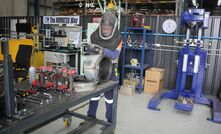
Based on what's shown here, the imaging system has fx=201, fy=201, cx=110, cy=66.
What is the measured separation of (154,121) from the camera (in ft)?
10.5

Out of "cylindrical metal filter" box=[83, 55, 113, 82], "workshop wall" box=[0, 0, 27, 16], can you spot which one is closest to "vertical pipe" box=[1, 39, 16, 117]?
"cylindrical metal filter" box=[83, 55, 113, 82]

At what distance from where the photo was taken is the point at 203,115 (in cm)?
355

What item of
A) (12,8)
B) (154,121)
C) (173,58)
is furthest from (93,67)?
(12,8)

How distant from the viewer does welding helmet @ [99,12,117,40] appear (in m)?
2.42

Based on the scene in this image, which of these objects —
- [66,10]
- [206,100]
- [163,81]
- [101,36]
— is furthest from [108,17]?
[66,10]

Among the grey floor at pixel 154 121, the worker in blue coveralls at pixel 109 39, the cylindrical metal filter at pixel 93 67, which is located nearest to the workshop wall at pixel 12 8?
the grey floor at pixel 154 121

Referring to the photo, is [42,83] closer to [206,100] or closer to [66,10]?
[206,100]

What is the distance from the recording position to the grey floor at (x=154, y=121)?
285 centimetres

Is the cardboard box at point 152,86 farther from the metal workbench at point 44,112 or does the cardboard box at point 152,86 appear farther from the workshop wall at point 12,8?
the workshop wall at point 12,8

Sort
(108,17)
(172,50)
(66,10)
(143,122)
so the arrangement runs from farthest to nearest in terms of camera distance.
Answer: (66,10) → (172,50) → (143,122) → (108,17)

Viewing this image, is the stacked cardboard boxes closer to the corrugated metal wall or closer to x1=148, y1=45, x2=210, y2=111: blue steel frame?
the corrugated metal wall

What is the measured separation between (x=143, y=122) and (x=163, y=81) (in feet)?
7.18

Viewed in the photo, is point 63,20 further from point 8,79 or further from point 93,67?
point 8,79

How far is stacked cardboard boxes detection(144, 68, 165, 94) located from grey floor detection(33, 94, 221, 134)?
2.13 ft
